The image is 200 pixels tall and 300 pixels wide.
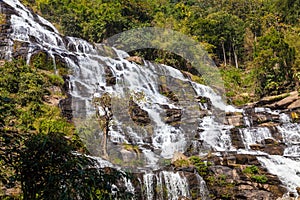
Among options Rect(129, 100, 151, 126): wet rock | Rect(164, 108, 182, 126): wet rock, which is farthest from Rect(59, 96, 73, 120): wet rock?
Rect(164, 108, 182, 126): wet rock

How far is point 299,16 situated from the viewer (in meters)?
33.3

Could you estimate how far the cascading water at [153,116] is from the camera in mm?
11680

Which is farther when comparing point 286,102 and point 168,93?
point 168,93

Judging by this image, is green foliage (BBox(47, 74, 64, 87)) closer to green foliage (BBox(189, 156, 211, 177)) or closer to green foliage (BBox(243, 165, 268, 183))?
green foliage (BBox(189, 156, 211, 177))

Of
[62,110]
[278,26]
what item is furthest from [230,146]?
[278,26]

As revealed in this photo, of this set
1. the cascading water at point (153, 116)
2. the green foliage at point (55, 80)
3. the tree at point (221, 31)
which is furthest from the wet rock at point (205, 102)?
the tree at point (221, 31)

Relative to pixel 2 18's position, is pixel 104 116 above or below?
below

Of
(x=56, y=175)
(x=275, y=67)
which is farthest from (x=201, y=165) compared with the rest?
(x=275, y=67)

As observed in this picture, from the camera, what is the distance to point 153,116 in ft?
54.9

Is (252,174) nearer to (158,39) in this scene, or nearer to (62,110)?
(62,110)

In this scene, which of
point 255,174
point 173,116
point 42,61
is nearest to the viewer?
point 255,174

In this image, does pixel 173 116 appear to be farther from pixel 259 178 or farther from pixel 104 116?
pixel 259 178

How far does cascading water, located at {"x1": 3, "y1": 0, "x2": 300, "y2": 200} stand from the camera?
11680 millimetres

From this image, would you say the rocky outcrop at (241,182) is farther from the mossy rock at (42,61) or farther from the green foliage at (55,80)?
the mossy rock at (42,61)
